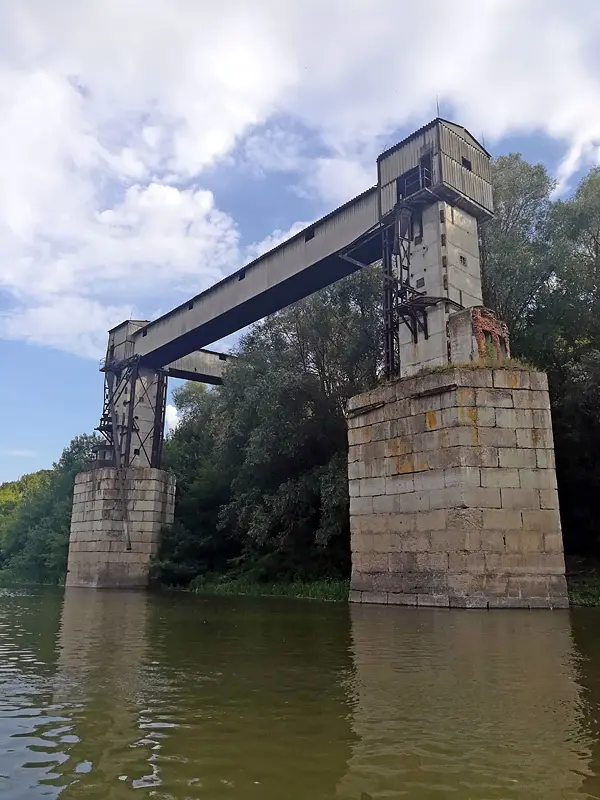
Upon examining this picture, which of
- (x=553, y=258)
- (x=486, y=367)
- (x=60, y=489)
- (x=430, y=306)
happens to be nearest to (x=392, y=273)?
(x=430, y=306)

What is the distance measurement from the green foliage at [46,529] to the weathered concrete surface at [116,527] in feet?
24.3

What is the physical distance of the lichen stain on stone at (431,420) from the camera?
50.6 ft

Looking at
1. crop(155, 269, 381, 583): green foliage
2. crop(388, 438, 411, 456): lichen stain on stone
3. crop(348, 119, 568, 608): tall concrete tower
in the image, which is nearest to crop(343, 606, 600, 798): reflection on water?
crop(348, 119, 568, 608): tall concrete tower

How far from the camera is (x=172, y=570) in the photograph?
98.3 feet

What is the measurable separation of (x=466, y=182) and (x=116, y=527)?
71.7 feet

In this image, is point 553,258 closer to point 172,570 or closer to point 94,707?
point 172,570

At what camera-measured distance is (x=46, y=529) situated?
45281mm

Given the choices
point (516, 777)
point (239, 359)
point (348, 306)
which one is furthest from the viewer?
point (239, 359)

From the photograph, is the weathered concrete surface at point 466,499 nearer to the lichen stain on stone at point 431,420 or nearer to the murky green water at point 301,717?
the lichen stain on stone at point 431,420

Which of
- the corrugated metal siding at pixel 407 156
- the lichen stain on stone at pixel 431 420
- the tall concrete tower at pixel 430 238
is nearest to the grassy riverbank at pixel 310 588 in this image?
the lichen stain on stone at pixel 431 420

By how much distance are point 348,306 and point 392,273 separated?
6.89m

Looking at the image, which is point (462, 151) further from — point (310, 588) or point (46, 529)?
point (46, 529)

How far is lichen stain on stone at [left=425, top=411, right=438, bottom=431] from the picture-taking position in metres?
15.4

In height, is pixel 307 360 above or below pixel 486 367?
above
